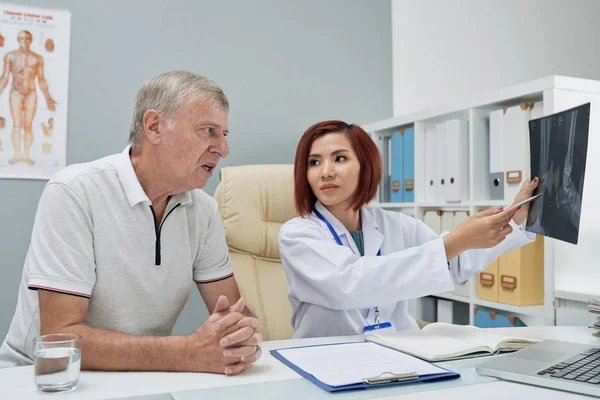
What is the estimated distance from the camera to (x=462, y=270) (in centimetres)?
158

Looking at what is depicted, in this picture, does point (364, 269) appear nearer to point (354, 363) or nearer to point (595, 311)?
point (354, 363)

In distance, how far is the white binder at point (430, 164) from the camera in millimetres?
2312

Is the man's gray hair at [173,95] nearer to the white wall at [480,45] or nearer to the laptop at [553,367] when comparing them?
the laptop at [553,367]

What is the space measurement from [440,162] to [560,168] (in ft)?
3.53

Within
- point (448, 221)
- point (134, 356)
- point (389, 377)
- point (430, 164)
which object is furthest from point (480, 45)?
point (134, 356)

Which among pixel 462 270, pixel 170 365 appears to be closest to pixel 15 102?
pixel 170 365

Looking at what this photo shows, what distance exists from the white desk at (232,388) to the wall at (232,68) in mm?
1439

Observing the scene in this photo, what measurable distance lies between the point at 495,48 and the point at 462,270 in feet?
6.28

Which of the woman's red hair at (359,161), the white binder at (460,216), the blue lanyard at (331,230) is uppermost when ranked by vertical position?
the woman's red hair at (359,161)

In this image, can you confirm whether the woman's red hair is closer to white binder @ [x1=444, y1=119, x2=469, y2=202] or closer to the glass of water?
white binder @ [x1=444, y1=119, x2=469, y2=202]

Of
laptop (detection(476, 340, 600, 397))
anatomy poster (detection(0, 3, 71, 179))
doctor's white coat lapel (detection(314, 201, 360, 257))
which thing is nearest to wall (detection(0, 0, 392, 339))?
anatomy poster (detection(0, 3, 71, 179))

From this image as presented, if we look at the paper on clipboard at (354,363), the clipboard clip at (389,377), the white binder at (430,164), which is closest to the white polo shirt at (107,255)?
the paper on clipboard at (354,363)

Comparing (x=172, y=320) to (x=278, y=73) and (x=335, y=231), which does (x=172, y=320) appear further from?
(x=278, y=73)

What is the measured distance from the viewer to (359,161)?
172 cm
